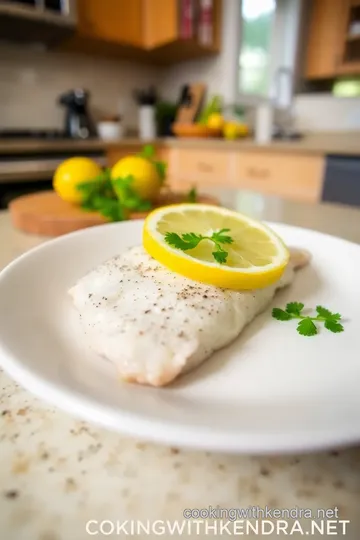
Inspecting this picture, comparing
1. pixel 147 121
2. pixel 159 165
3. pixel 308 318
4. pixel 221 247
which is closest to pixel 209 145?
pixel 147 121

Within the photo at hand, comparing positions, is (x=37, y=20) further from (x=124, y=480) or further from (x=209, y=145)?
(x=124, y=480)

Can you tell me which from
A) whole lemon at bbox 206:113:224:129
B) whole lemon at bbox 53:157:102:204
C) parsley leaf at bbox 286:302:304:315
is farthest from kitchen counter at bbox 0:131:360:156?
parsley leaf at bbox 286:302:304:315

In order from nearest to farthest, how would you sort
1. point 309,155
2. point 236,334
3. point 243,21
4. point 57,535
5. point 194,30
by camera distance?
1. point 57,535
2. point 236,334
3. point 309,155
4. point 194,30
5. point 243,21

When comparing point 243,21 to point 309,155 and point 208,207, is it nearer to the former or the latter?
A: point 309,155

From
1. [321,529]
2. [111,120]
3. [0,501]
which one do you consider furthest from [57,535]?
[111,120]

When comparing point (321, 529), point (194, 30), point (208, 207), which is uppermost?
point (194, 30)

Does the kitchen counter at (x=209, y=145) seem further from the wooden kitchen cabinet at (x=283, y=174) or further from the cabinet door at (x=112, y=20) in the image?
the cabinet door at (x=112, y=20)

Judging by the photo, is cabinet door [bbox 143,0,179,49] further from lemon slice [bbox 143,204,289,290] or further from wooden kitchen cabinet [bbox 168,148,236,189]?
lemon slice [bbox 143,204,289,290]
